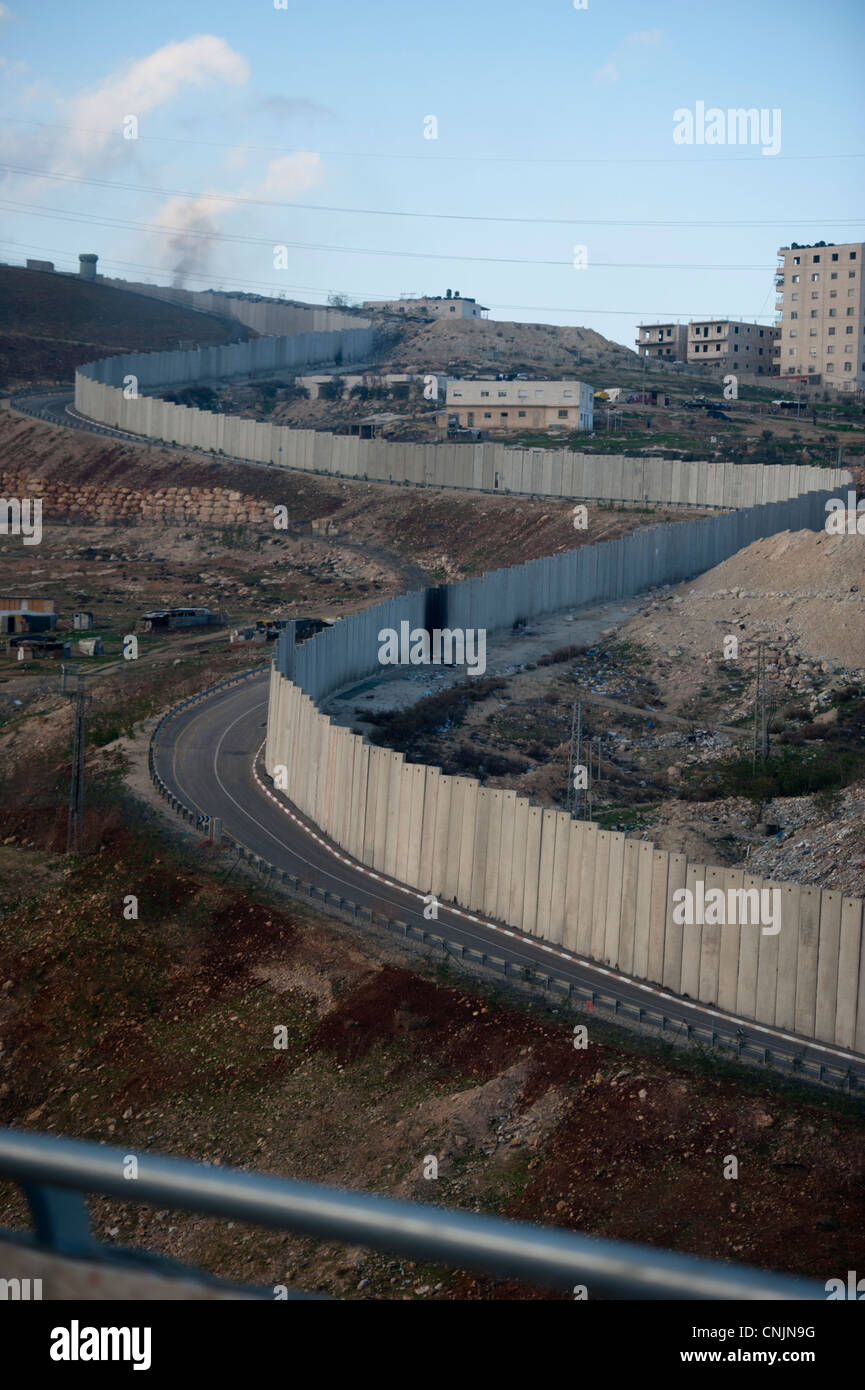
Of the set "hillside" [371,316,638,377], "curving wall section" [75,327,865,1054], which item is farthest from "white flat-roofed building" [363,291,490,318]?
"curving wall section" [75,327,865,1054]

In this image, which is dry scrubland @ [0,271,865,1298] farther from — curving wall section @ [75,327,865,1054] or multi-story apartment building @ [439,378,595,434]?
multi-story apartment building @ [439,378,595,434]

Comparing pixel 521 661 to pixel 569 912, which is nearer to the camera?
pixel 569 912

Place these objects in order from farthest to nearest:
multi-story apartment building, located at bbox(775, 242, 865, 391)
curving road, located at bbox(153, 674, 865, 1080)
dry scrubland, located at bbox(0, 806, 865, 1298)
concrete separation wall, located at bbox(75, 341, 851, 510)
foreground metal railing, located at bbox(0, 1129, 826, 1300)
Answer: multi-story apartment building, located at bbox(775, 242, 865, 391) < concrete separation wall, located at bbox(75, 341, 851, 510) < curving road, located at bbox(153, 674, 865, 1080) < dry scrubland, located at bbox(0, 806, 865, 1298) < foreground metal railing, located at bbox(0, 1129, 826, 1300)

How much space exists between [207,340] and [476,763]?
136 m

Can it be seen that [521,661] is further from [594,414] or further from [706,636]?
[594,414]

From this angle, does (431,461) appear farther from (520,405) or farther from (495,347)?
(495,347)

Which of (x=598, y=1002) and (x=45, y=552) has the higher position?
(x=45, y=552)

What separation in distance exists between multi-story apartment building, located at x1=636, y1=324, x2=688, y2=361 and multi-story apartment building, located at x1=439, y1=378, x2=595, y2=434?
70.6 metres

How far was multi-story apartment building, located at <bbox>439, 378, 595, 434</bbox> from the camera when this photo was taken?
351ft

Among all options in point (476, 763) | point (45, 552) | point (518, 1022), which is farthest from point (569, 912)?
point (45, 552)

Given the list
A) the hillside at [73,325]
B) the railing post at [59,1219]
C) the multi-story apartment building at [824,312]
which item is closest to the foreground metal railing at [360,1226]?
the railing post at [59,1219]

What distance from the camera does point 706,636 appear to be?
182ft

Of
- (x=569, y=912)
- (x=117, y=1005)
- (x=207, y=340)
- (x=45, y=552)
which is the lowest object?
(x=117, y=1005)

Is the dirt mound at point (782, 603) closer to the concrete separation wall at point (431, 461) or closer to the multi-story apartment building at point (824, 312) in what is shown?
the concrete separation wall at point (431, 461)
